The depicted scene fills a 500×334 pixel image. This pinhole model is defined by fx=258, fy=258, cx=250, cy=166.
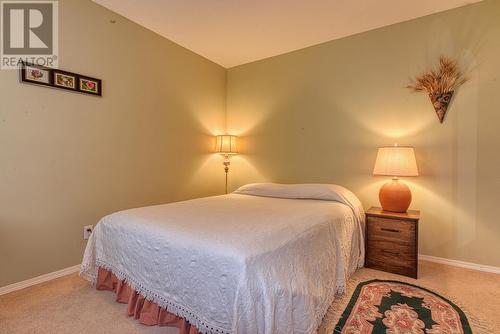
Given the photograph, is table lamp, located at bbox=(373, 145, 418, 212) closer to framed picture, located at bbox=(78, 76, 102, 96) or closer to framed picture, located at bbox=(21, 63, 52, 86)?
framed picture, located at bbox=(78, 76, 102, 96)

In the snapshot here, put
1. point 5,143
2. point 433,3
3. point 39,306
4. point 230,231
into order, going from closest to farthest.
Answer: point 230,231, point 39,306, point 5,143, point 433,3

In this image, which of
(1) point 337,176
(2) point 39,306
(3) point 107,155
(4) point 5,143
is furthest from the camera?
(1) point 337,176

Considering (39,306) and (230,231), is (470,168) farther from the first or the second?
(39,306)

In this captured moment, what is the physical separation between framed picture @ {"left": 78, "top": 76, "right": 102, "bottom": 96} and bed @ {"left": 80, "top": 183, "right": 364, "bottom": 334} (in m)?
1.24

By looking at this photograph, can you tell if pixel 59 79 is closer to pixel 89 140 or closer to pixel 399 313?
pixel 89 140

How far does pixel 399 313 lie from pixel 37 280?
2692 millimetres

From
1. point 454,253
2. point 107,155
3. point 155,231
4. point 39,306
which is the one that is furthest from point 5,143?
point 454,253

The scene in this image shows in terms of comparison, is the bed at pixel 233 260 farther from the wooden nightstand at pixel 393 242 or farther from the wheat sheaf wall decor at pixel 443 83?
the wheat sheaf wall decor at pixel 443 83

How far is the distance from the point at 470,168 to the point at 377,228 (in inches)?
40.0

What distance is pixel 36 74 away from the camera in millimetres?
2031

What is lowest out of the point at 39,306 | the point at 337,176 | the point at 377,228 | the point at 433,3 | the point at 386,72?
the point at 39,306

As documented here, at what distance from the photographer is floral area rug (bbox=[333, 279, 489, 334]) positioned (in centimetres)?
152

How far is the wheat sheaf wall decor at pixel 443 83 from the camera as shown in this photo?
2.42 meters

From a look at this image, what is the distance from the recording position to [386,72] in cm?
275
